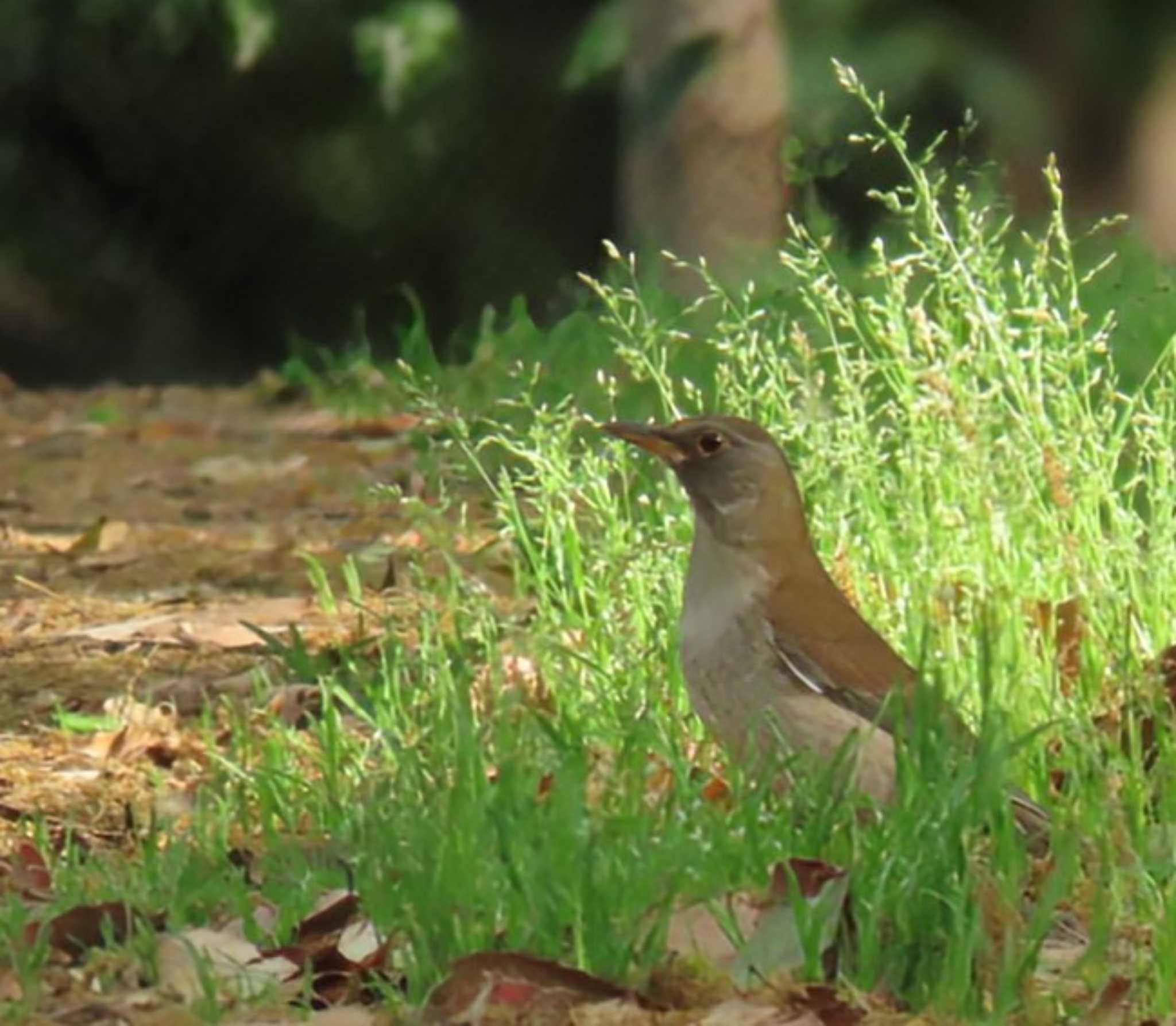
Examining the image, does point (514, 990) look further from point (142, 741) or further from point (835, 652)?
point (142, 741)

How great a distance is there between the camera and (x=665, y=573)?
18.3ft

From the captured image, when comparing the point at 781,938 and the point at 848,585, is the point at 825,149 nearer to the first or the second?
the point at 848,585

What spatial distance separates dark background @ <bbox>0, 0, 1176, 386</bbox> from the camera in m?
15.2

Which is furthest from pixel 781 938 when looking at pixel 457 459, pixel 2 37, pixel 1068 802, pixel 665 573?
pixel 2 37

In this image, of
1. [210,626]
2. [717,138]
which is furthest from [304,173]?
[210,626]

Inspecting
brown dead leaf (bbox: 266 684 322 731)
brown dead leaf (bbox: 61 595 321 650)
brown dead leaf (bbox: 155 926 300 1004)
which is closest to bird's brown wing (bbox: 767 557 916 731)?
brown dead leaf (bbox: 155 926 300 1004)

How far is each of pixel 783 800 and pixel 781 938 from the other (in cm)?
43

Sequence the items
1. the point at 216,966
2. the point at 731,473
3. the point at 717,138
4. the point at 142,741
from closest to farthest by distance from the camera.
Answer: the point at 216,966 → the point at 731,473 → the point at 142,741 → the point at 717,138

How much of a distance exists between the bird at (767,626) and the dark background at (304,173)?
29.6 ft

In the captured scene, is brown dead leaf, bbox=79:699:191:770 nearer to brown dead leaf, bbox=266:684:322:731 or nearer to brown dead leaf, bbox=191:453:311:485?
brown dead leaf, bbox=266:684:322:731

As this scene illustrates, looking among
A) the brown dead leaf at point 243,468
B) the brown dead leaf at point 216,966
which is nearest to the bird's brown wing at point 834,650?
the brown dead leaf at point 216,966

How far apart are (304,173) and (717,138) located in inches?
212

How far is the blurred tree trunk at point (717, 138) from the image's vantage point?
11.1m

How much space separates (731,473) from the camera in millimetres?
5168
